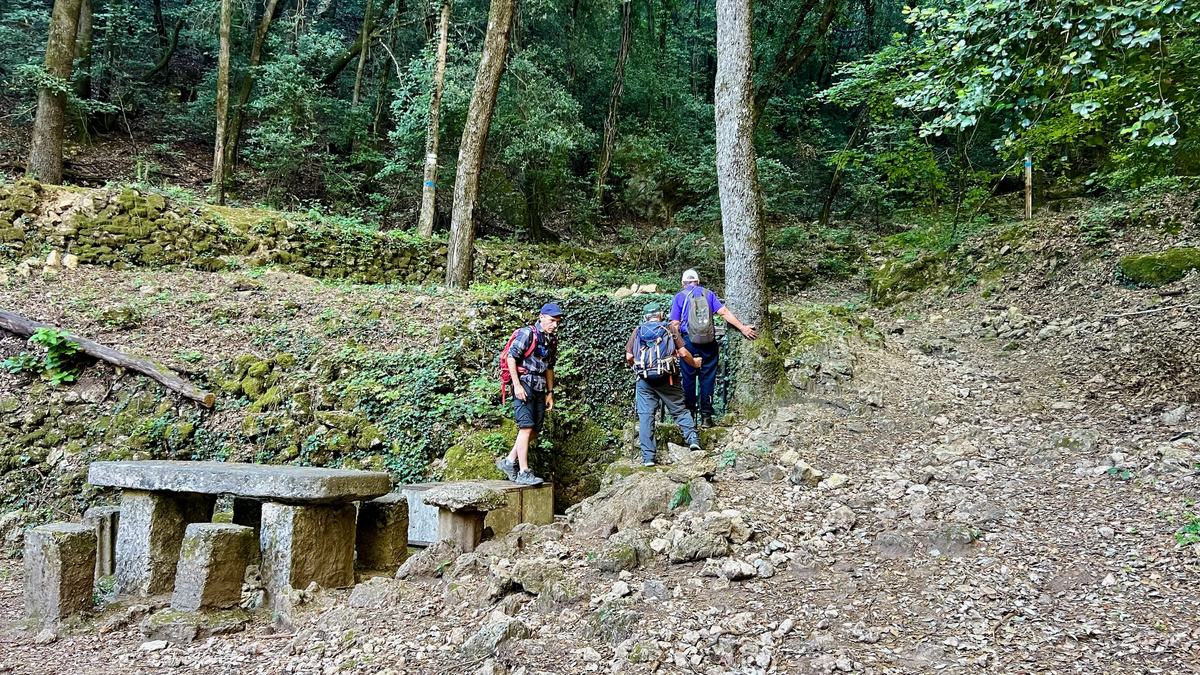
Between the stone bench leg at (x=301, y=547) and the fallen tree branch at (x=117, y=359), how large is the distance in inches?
159

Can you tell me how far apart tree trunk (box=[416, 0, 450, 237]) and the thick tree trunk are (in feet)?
21.8

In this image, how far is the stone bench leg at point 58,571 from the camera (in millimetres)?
4492

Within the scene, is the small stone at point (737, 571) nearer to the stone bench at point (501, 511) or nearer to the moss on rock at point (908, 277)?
the stone bench at point (501, 511)

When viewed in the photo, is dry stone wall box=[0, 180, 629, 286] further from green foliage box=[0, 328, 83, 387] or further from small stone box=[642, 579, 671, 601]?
small stone box=[642, 579, 671, 601]

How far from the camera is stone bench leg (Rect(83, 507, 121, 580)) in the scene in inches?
214

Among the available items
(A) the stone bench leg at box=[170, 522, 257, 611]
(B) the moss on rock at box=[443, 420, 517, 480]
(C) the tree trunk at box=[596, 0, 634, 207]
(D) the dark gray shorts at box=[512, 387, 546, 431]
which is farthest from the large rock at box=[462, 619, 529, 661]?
(C) the tree trunk at box=[596, 0, 634, 207]

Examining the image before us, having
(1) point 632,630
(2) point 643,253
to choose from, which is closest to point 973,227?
(2) point 643,253

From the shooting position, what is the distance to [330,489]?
4434 mm

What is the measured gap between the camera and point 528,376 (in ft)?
19.3

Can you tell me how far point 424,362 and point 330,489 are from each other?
3.53 m

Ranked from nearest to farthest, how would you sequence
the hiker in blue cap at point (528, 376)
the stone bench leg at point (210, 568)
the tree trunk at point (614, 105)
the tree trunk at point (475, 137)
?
the stone bench leg at point (210, 568), the hiker in blue cap at point (528, 376), the tree trunk at point (475, 137), the tree trunk at point (614, 105)

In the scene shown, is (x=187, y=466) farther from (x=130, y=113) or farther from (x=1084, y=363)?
(x=130, y=113)

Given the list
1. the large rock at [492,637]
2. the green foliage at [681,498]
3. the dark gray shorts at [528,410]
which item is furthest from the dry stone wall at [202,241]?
the large rock at [492,637]

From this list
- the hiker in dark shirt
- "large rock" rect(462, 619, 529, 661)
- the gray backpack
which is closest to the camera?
"large rock" rect(462, 619, 529, 661)
